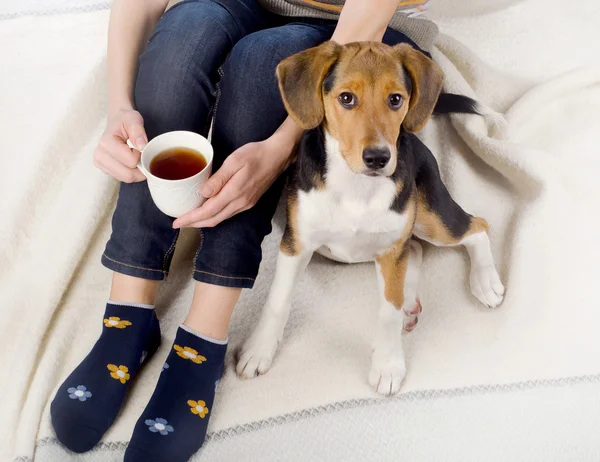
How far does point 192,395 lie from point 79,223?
2.17 feet

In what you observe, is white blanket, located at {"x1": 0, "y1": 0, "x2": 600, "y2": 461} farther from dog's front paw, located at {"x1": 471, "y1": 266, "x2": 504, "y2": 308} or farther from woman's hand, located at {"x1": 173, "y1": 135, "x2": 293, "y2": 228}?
woman's hand, located at {"x1": 173, "y1": 135, "x2": 293, "y2": 228}

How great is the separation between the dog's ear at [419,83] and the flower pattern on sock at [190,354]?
2.44 feet

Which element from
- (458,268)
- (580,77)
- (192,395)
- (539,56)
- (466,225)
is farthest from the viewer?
(539,56)

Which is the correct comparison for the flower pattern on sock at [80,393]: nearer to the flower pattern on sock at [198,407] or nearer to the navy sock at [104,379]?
the navy sock at [104,379]

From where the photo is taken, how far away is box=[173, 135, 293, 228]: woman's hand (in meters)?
1.37

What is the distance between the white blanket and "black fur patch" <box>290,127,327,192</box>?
457 mm

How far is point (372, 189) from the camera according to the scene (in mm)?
1430

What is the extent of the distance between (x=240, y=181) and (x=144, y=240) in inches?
12.3

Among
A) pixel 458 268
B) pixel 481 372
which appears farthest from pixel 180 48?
pixel 481 372

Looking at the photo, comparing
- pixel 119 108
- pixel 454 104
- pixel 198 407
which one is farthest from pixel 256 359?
pixel 454 104

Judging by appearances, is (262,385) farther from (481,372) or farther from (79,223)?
(79,223)

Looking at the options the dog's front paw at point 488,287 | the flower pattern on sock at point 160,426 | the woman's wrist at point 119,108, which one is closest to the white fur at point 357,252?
the dog's front paw at point 488,287

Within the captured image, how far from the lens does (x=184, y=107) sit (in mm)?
1568

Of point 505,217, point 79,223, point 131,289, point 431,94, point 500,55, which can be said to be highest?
point 431,94
